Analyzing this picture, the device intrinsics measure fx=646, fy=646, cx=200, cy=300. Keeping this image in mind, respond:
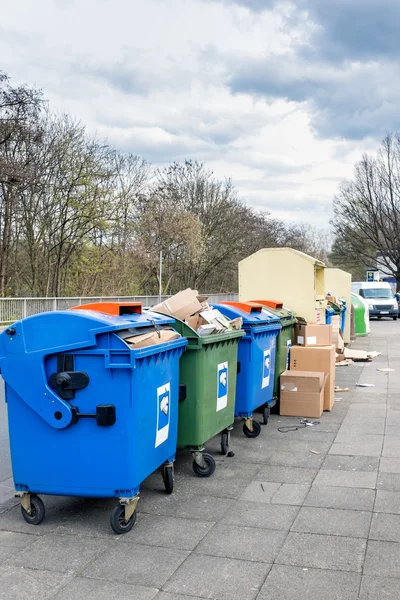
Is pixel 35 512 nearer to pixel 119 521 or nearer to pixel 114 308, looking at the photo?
pixel 119 521

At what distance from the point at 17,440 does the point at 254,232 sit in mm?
39142

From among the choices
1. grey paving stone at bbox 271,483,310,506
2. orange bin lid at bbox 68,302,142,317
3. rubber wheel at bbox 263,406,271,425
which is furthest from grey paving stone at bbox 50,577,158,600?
rubber wheel at bbox 263,406,271,425

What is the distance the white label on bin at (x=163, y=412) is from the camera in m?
4.63

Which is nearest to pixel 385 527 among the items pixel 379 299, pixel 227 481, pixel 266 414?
pixel 227 481

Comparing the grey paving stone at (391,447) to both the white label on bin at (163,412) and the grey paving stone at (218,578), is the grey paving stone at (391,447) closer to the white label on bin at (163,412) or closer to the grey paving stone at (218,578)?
the white label on bin at (163,412)

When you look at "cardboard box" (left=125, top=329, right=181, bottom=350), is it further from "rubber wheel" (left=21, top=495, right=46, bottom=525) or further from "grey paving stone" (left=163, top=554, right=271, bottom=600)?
"grey paving stone" (left=163, top=554, right=271, bottom=600)

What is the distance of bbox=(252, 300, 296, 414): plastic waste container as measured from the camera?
8180mm

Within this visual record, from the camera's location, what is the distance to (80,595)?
3309 millimetres

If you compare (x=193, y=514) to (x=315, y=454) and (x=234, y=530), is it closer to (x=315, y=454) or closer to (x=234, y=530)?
(x=234, y=530)

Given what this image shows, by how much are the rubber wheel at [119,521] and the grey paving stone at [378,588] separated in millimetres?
1518

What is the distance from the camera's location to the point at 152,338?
457 centimetres

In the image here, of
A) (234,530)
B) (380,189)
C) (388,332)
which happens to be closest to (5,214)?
(388,332)

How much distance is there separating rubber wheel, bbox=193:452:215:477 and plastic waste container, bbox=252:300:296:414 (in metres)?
2.76

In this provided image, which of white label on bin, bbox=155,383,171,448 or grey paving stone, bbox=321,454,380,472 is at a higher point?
white label on bin, bbox=155,383,171,448
